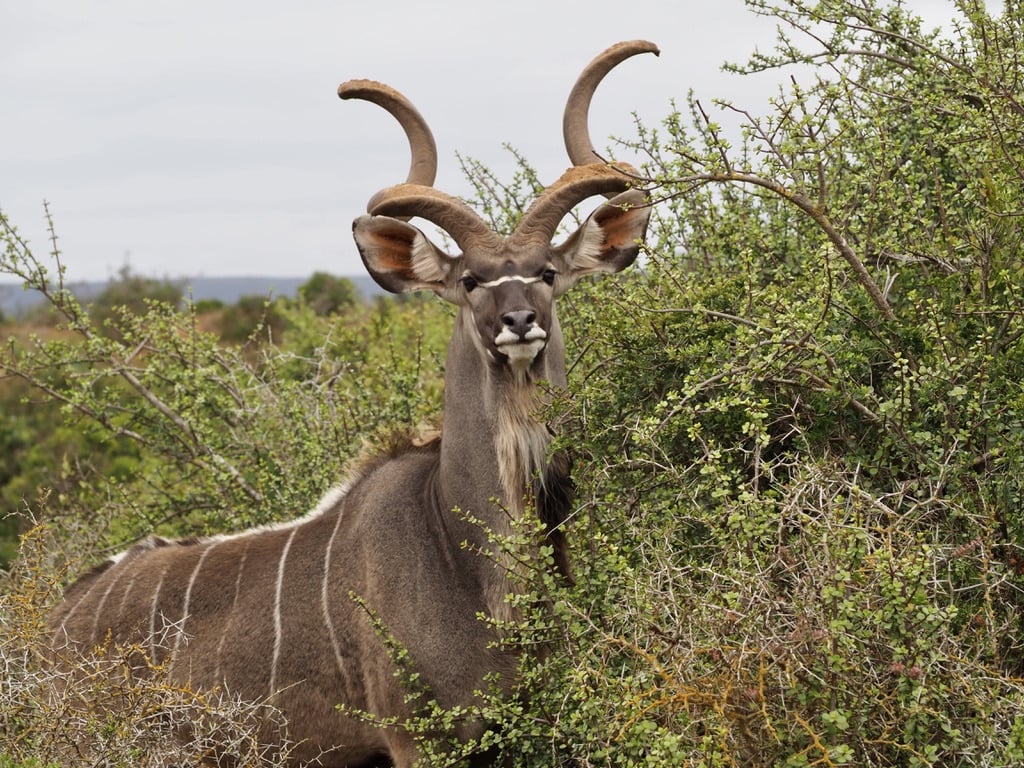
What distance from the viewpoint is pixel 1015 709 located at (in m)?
3.12

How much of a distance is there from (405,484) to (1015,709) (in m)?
2.42

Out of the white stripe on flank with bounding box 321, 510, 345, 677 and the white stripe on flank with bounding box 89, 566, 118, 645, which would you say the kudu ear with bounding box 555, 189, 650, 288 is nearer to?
the white stripe on flank with bounding box 321, 510, 345, 677

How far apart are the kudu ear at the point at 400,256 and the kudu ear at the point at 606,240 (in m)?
0.43

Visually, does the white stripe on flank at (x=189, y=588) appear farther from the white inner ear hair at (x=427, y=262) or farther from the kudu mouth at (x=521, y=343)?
the kudu mouth at (x=521, y=343)

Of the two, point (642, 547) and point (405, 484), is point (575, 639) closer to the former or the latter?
point (642, 547)

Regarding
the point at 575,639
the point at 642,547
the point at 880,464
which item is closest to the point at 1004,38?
the point at 880,464

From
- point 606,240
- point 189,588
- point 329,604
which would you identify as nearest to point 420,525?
point 329,604

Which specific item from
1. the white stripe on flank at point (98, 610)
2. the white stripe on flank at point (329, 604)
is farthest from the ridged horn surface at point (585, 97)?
the white stripe on flank at point (98, 610)

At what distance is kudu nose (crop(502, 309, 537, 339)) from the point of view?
4367 millimetres

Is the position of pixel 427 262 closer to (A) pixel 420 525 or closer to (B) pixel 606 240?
(B) pixel 606 240

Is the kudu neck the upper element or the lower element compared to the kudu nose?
lower

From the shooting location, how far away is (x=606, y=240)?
195 inches

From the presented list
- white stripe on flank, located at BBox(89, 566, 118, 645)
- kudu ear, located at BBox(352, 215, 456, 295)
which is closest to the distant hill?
kudu ear, located at BBox(352, 215, 456, 295)

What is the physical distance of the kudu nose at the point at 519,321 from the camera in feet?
14.3
